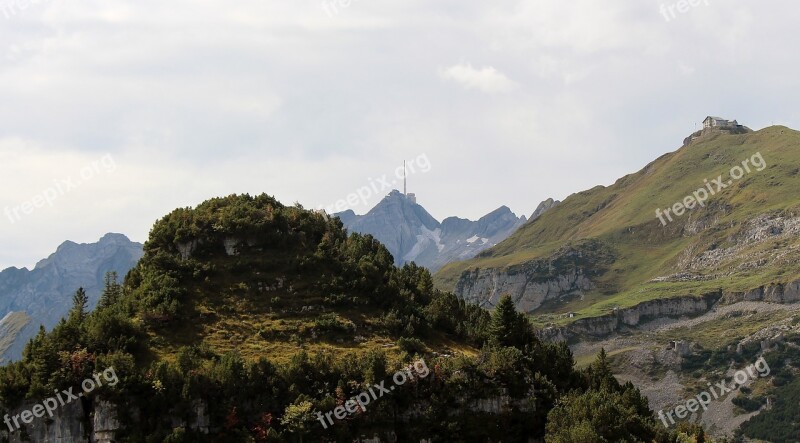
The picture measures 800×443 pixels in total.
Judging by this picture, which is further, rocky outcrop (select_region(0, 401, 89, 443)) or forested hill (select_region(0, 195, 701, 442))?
forested hill (select_region(0, 195, 701, 442))

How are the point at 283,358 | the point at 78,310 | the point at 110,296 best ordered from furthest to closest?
1. the point at 110,296
2. the point at 78,310
3. the point at 283,358

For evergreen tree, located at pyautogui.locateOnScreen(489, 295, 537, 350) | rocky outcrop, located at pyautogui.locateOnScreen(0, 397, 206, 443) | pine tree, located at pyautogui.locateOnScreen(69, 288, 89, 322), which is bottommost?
evergreen tree, located at pyautogui.locateOnScreen(489, 295, 537, 350)

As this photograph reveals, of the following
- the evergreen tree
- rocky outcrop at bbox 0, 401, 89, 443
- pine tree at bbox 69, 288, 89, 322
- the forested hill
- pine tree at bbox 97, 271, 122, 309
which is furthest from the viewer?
pine tree at bbox 97, 271, 122, 309

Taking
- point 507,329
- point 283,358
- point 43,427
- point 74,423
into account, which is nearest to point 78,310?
point 43,427

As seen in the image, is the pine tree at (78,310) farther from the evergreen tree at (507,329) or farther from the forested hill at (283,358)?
the evergreen tree at (507,329)

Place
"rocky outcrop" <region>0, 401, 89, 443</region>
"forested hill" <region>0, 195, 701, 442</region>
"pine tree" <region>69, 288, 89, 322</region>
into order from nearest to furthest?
"rocky outcrop" <region>0, 401, 89, 443</region>
"forested hill" <region>0, 195, 701, 442</region>
"pine tree" <region>69, 288, 89, 322</region>

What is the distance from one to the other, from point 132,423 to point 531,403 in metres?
40.0

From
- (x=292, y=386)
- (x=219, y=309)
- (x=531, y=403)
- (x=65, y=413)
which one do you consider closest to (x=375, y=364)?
(x=292, y=386)

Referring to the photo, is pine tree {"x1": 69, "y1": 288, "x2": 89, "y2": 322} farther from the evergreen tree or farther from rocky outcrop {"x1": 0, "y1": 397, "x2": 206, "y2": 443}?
the evergreen tree

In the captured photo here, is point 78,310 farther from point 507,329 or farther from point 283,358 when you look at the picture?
point 507,329

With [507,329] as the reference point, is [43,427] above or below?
above

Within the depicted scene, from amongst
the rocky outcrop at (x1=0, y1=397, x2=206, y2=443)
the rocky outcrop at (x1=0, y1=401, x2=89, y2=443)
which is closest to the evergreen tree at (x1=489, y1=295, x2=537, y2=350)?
the rocky outcrop at (x1=0, y1=397, x2=206, y2=443)

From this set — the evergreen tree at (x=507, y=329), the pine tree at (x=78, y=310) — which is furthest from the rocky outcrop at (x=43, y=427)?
the evergreen tree at (x=507, y=329)

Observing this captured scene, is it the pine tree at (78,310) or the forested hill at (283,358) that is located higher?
the pine tree at (78,310)
